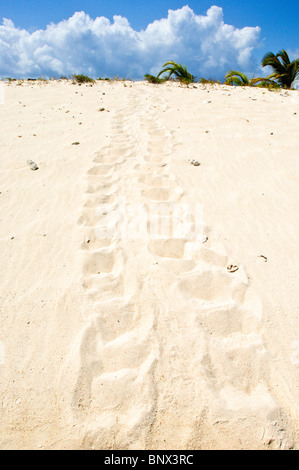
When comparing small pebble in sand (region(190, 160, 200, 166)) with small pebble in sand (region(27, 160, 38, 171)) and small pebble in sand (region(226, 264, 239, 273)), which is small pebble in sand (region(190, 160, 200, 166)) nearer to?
small pebble in sand (region(226, 264, 239, 273))

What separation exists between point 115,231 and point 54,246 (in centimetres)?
62

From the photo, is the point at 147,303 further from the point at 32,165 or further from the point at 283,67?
the point at 283,67

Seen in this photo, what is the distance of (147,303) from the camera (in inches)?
75.2

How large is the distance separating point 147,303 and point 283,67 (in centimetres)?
1456

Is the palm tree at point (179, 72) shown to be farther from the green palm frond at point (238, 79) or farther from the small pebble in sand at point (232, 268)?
the small pebble in sand at point (232, 268)

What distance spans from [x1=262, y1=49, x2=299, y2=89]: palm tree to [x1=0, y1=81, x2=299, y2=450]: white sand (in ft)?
33.9

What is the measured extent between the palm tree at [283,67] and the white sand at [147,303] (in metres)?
10.3

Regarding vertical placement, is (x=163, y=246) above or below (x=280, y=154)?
below

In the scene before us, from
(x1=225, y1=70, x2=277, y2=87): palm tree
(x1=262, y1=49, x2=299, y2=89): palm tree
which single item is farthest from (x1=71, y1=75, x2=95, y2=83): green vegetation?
(x1=262, y1=49, x2=299, y2=89): palm tree

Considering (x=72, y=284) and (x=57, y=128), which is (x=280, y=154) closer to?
(x=72, y=284)

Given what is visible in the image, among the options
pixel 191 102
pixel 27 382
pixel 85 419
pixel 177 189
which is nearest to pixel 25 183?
pixel 177 189

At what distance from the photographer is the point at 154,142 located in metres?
4.67

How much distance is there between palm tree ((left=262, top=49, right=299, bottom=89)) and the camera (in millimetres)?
11609

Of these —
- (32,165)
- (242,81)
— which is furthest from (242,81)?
(32,165)
